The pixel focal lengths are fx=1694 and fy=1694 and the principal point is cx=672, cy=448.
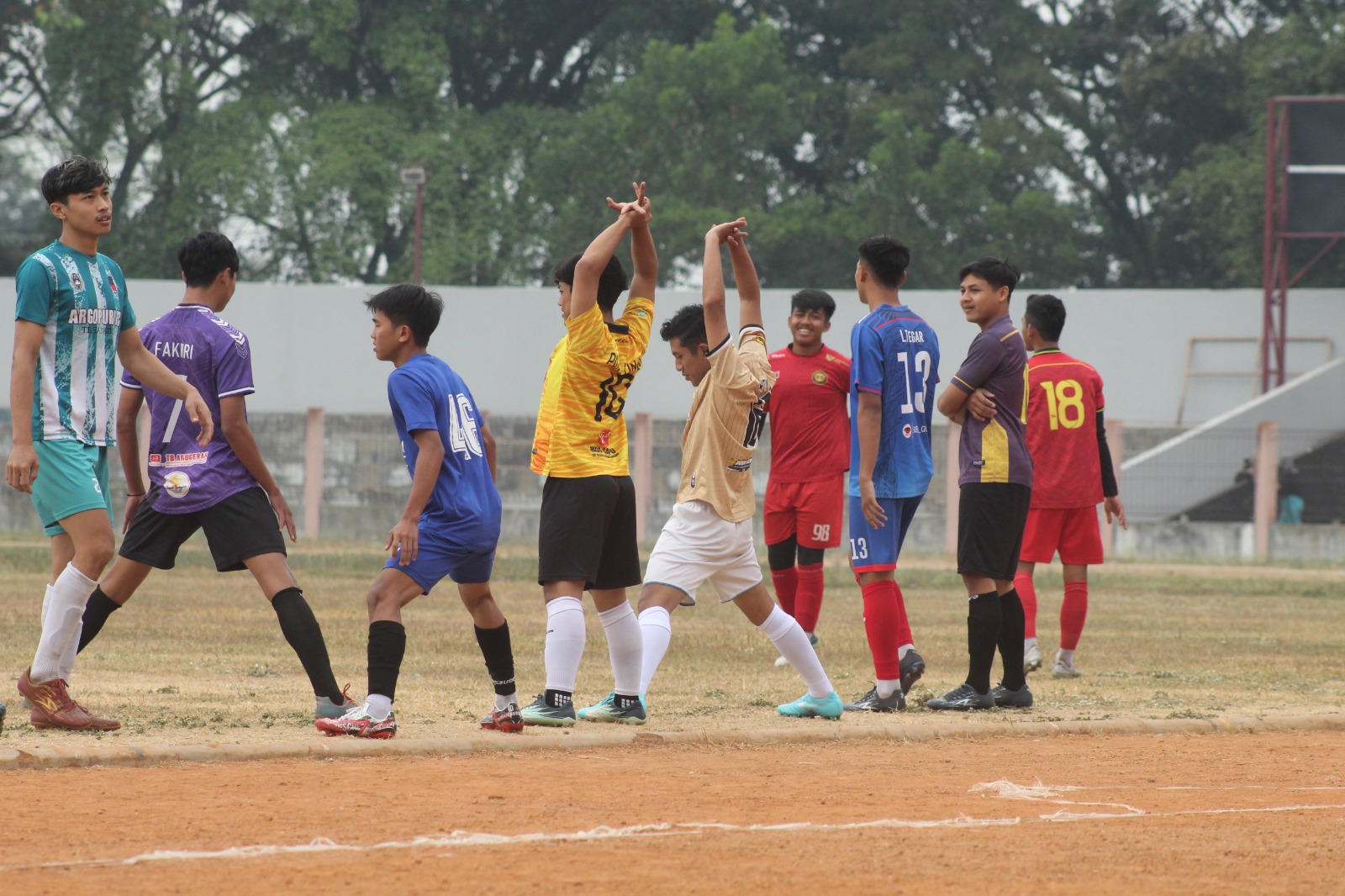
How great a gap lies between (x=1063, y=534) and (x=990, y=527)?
2309 millimetres

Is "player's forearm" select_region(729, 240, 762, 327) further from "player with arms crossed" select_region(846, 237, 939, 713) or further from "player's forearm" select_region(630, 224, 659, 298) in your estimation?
"player with arms crossed" select_region(846, 237, 939, 713)

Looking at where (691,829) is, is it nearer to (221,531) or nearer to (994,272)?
(221,531)

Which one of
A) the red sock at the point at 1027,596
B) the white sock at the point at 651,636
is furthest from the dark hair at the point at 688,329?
the red sock at the point at 1027,596

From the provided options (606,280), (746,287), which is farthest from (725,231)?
(606,280)

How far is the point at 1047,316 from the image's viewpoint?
1010 cm

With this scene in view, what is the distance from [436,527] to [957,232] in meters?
36.2

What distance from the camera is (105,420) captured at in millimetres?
6898

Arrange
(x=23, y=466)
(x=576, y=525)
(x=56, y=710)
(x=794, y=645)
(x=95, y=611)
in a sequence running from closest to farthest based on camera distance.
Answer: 1. (x=23, y=466)
2. (x=56, y=710)
3. (x=576, y=525)
4. (x=95, y=611)
5. (x=794, y=645)

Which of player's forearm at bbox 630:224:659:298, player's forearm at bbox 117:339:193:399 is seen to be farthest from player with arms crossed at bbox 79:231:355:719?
player's forearm at bbox 630:224:659:298

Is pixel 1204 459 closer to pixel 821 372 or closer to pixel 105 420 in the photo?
pixel 821 372

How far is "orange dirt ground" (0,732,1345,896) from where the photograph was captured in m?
4.53

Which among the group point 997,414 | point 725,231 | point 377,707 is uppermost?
point 725,231

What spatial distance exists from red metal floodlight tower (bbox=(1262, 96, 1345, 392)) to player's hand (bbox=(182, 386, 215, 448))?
26.5 meters

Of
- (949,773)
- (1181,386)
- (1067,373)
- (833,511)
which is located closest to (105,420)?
(949,773)
